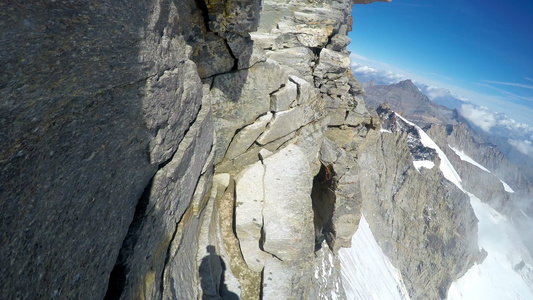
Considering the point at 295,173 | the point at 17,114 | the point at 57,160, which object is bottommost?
the point at 295,173

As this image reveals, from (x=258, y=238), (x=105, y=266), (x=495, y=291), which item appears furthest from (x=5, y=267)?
(x=495, y=291)

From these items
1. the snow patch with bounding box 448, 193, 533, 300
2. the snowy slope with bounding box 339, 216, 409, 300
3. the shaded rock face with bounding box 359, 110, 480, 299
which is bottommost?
the snow patch with bounding box 448, 193, 533, 300

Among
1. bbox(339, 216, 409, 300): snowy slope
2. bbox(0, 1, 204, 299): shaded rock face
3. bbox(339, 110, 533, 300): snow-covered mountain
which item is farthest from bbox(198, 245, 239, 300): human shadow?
bbox(339, 110, 533, 300): snow-covered mountain

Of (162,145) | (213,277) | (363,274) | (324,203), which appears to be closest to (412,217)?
(363,274)

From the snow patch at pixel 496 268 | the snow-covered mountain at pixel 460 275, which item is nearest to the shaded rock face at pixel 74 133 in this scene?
the snow-covered mountain at pixel 460 275

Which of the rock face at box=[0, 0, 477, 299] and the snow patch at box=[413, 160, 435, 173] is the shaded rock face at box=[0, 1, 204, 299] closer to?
the rock face at box=[0, 0, 477, 299]

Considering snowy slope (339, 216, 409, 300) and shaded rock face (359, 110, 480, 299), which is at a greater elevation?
snowy slope (339, 216, 409, 300)

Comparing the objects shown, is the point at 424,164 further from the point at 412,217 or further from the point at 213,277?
the point at 213,277

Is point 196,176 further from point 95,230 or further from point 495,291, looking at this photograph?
point 495,291
